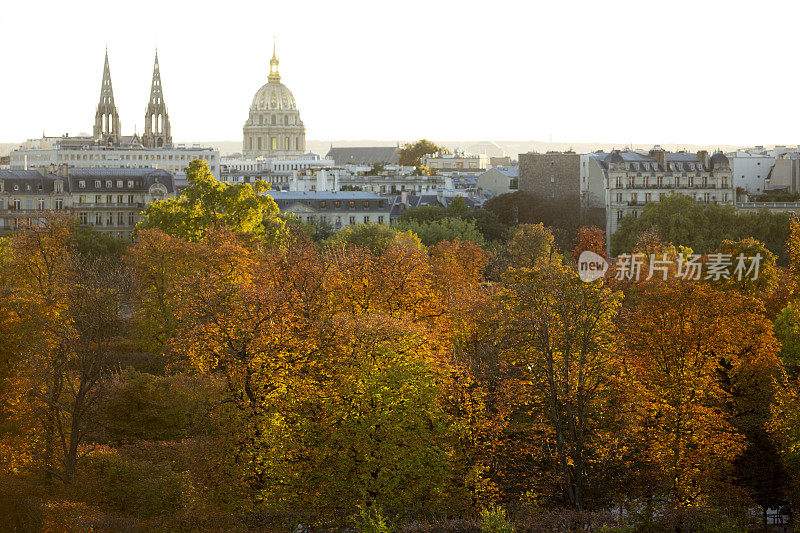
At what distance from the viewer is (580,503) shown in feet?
109

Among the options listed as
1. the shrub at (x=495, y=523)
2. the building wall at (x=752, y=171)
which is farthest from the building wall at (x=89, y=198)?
the shrub at (x=495, y=523)

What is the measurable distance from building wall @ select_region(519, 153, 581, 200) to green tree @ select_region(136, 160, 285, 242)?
44.4 meters

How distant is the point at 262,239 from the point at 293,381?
37.3 m

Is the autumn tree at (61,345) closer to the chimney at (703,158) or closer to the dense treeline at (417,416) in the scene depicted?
the dense treeline at (417,416)

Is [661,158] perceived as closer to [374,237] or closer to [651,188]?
[651,188]

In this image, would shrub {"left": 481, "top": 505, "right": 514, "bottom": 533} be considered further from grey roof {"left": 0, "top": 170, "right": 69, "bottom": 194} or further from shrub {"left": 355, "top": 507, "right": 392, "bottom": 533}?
grey roof {"left": 0, "top": 170, "right": 69, "bottom": 194}

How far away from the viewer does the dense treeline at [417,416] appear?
32.4 m

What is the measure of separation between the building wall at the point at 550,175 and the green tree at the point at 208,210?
4445cm

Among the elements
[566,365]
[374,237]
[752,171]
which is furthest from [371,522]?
Answer: [752,171]

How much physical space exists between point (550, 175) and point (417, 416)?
282 ft

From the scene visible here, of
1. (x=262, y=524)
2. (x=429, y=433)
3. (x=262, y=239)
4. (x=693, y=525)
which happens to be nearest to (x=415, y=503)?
(x=429, y=433)

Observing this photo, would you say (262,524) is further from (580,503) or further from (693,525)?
(693,525)

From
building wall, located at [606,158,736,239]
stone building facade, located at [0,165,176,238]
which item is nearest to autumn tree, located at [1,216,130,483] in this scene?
stone building facade, located at [0,165,176,238]

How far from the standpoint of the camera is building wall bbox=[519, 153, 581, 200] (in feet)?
373
